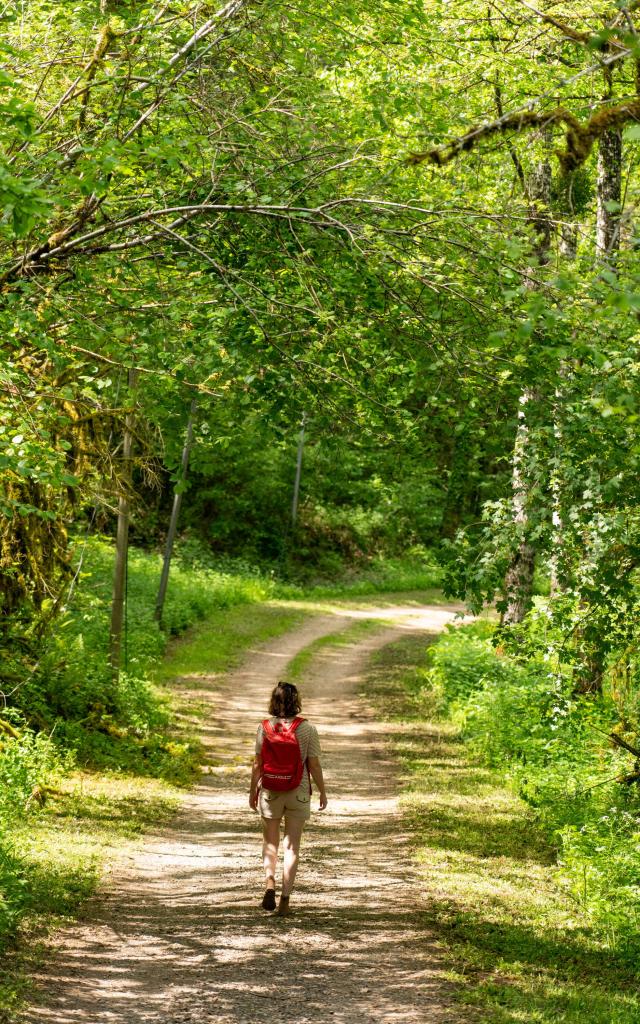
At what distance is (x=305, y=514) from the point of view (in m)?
38.9

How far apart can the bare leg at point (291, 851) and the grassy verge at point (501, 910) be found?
3.79 feet

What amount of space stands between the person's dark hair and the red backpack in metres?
0.08

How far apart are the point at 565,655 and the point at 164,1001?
3916 millimetres

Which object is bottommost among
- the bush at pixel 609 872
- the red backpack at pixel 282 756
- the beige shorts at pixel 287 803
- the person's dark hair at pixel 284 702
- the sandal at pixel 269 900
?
the sandal at pixel 269 900

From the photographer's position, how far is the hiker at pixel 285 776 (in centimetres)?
791

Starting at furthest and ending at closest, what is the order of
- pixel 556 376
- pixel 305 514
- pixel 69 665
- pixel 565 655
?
pixel 305 514, pixel 69 665, pixel 565 655, pixel 556 376

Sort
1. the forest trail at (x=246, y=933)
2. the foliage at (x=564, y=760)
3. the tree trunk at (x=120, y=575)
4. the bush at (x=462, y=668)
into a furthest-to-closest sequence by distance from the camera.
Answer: the bush at (x=462, y=668) < the tree trunk at (x=120, y=575) < the foliage at (x=564, y=760) < the forest trail at (x=246, y=933)

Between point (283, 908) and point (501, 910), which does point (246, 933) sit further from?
point (501, 910)

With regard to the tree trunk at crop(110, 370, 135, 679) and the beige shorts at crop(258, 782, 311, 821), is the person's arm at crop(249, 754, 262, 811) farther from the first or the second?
the tree trunk at crop(110, 370, 135, 679)

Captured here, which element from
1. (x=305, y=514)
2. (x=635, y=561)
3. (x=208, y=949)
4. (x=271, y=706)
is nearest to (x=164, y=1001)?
(x=208, y=949)

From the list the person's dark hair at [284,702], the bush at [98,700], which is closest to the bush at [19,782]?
the bush at [98,700]

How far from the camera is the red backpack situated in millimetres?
7898

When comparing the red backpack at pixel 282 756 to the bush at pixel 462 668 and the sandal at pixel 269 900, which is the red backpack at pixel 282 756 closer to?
the sandal at pixel 269 900

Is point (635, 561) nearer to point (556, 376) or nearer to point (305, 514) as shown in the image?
point (556, 376)
